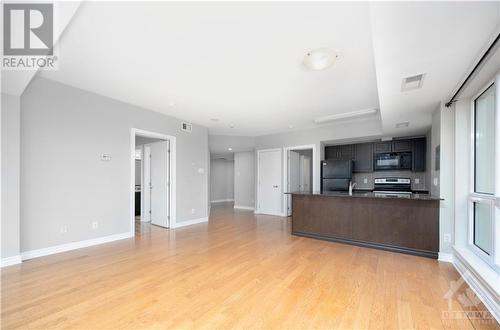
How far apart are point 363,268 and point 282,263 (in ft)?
3.37

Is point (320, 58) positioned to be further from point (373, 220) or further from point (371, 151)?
point (371, 151)

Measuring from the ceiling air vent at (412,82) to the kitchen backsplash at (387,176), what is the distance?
12.1 feet

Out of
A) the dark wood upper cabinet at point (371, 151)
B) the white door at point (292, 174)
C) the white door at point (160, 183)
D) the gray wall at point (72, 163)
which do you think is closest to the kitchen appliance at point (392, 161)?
the dark wood upper cabinet at point (371, 151)

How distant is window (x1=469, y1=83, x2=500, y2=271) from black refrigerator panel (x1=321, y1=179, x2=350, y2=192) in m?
2.80

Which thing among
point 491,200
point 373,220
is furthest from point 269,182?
point 491,200

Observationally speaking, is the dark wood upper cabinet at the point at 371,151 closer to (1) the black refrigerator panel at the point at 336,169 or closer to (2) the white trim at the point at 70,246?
(1) the black refrigerator panel at the point at 336,169

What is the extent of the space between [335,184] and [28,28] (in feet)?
19.1

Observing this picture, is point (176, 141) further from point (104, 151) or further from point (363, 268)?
point (363, 268)

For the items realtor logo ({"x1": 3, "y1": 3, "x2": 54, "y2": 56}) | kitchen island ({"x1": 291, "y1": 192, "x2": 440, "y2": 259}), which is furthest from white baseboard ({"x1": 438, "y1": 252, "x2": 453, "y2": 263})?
realtor logo ({"x1": 3, "y1": 3, "x2": 54, "y2": 56})

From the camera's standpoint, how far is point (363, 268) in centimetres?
280

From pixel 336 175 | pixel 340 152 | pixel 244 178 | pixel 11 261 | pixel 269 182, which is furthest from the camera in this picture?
pixel 244 178

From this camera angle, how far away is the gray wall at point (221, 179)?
10039 millimetres

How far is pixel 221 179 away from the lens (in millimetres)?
10336

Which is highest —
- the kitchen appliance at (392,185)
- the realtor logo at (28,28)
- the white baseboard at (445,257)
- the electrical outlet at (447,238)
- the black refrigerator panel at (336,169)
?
the realtor logo at (28,28)
